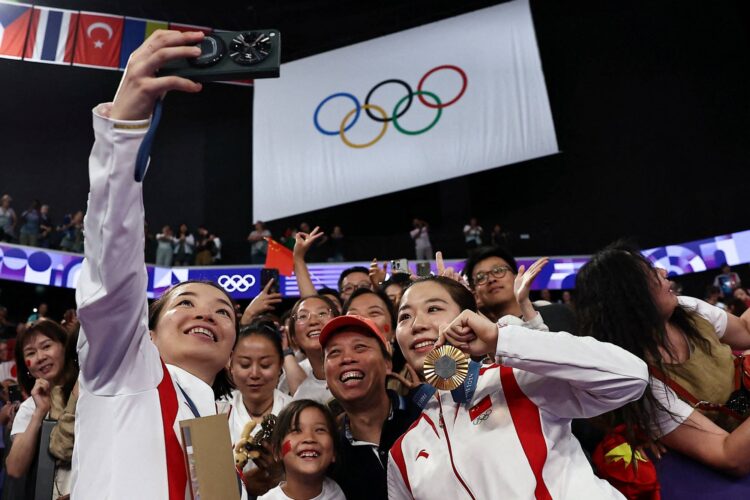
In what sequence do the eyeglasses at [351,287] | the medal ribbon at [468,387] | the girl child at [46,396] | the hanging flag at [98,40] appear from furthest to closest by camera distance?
the hanging flag at [98,40]
the eyeglasses at [351,287]
the girl child at [46,396]
the medal ribbon at [468,387]

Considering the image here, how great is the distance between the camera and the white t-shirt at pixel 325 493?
8.02ft

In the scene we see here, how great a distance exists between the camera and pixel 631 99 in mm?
17594

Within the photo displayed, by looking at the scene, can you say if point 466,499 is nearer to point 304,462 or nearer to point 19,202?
point 304,462

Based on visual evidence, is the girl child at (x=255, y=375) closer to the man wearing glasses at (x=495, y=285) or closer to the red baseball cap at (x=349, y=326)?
the red baseball cap at (x=349, y=326)

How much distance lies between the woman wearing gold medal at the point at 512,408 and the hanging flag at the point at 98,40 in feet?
47.7

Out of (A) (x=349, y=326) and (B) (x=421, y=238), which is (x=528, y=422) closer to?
(A) (x=349, y=326)

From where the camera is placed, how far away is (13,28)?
45.6ft

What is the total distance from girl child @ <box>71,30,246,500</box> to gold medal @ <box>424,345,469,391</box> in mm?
587

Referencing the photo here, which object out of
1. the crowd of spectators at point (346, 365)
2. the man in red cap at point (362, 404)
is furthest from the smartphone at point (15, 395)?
the man in red cap at point (362, 404)

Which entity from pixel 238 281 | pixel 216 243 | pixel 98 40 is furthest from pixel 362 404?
pixel 98 40

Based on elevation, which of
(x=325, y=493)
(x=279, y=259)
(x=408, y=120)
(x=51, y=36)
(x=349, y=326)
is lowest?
(x=325, y=493)

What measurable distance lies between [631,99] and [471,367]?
17.5 m

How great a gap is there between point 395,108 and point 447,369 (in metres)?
14.0

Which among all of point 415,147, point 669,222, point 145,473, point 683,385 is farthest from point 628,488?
point 669,222
